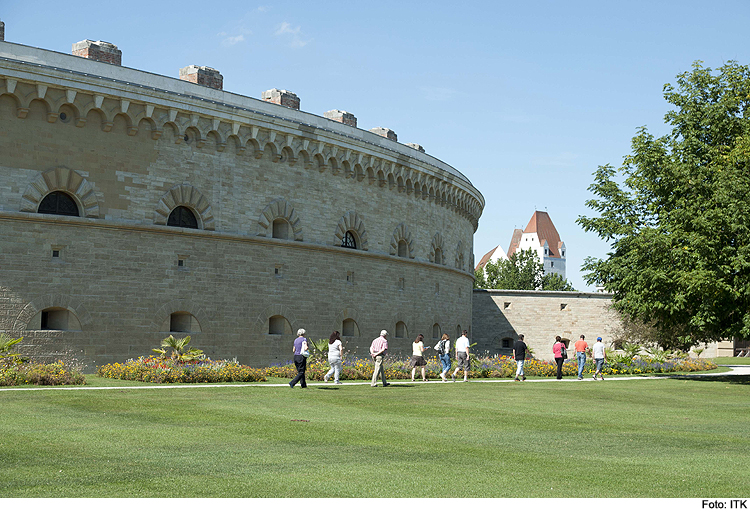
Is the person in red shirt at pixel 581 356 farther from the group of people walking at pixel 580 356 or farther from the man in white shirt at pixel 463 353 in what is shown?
the man in white shirt at pixel 463 353

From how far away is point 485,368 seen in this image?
2930 centimetres

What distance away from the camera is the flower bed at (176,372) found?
866 inches

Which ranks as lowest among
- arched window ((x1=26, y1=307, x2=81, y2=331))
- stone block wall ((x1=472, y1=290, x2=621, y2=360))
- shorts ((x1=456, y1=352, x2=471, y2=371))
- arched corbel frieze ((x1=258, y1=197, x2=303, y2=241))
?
shorts ((x1=456, y1=352, x2=471, y2=371))

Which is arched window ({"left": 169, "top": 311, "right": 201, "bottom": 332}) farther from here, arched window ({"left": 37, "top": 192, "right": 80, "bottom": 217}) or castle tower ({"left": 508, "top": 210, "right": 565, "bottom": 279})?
castle tower ({"left": 508, "top": 210, "right": 565, "bottom": 279})

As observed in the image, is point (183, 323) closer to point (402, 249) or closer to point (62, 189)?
point (62, 189)

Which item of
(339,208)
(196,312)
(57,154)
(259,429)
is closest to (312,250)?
(339,208)

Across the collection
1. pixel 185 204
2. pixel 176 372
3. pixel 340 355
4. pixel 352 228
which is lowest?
pixel 176 372

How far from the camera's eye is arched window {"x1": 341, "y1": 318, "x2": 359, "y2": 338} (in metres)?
33.0

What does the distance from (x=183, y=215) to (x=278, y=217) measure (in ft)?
13.2

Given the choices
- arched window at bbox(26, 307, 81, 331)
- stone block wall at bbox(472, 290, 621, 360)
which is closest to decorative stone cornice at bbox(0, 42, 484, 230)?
arched window at bbox(26, 307, 81, 331)

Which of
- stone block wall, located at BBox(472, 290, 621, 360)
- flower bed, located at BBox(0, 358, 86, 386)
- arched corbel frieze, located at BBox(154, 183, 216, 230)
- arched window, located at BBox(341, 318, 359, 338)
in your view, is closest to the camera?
flower bed, located at BBox(0, 358, 86, 386)

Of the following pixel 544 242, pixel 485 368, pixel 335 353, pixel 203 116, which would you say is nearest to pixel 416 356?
pixel 335 353

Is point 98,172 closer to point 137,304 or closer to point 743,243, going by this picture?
point 137,304

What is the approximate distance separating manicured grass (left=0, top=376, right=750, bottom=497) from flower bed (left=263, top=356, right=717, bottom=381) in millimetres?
7255
